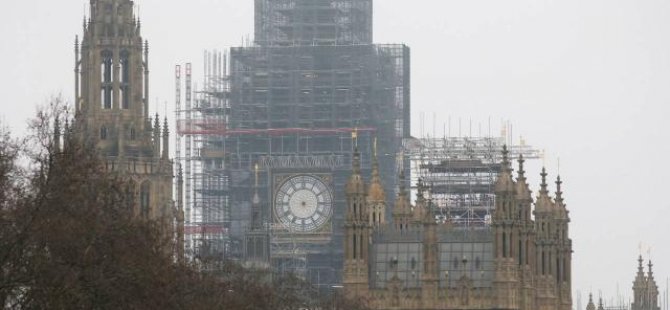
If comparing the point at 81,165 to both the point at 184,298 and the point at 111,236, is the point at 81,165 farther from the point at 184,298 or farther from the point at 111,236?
the point at 184,298

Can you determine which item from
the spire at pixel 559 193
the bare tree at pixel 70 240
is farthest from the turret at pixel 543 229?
the bare tree at pixel 70 240

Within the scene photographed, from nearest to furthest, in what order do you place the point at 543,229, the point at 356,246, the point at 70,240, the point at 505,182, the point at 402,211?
the point at 70,240 → the point at 505,182 → the point at 356,246 → the point at 543,229 → the point at 402,211

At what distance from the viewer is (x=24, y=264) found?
96.6 meters

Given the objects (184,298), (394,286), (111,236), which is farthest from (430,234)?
(111,236)

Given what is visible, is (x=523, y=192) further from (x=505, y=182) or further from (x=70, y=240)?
(x=70, y=240)

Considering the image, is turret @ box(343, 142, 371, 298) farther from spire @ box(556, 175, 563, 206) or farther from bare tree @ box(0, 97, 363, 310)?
bare tree @ box(0, 97, 363, 310)

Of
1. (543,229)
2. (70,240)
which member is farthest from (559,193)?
(70,240)

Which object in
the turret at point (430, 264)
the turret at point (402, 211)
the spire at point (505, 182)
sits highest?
the spire at point (505, 182)

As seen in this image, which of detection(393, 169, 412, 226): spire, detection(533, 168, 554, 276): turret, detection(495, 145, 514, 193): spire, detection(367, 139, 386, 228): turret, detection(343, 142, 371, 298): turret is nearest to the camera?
detection(495, 145, 514, 193): spire

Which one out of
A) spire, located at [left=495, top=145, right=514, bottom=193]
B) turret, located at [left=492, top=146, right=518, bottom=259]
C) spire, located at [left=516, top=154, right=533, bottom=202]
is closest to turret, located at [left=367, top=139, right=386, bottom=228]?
spire, located at [left=516, top=154, right=533, bottom=202]

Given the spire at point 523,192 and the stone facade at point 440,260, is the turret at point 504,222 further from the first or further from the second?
the spire at point 523,192

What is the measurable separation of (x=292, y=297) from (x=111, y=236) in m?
49.5

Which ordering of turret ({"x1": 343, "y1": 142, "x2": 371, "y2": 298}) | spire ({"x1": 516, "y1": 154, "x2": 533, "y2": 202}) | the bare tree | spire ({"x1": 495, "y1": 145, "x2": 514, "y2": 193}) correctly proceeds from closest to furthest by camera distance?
1. the bare tree
2. spire ({"x1": 495, "y1": 145, "x2": 514, "y2": 193})
3. turret ({"x1": 343, "y1": 142, "x2": 371, "y2": 298})
4. spire ({"x1": 516, "y1": 154, "x2": 533, "y2": 202})

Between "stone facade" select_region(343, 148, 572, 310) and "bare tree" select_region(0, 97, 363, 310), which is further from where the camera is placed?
"stone facade" select_region(343, 148, 572, 310)
